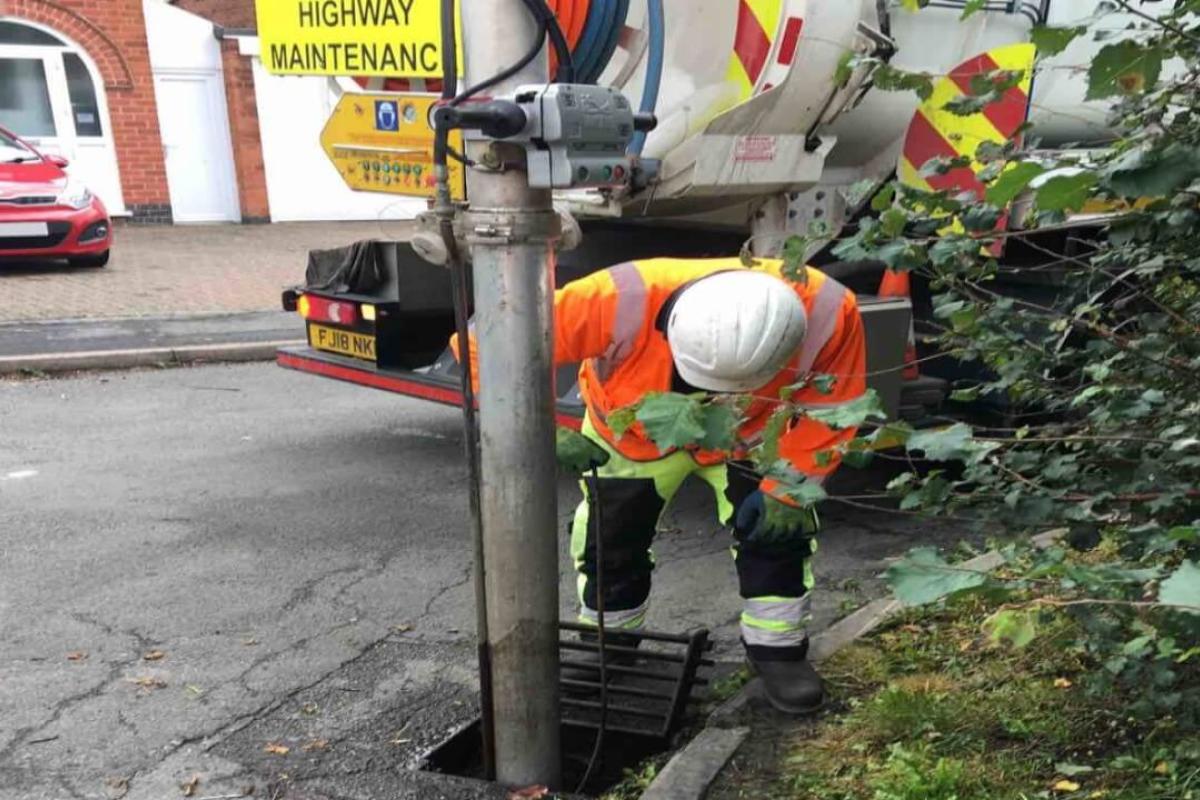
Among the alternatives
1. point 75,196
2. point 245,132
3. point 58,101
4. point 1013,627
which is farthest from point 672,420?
point 58,101

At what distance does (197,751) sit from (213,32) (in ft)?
43.9

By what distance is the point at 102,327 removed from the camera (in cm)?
823

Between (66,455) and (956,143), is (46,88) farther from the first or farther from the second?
(956,143)

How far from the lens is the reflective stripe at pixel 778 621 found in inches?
109

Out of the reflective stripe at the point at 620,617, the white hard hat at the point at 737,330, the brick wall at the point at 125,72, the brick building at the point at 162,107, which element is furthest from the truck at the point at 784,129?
the brick wall at the point at 125,72

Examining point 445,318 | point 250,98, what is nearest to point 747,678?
point 445,318

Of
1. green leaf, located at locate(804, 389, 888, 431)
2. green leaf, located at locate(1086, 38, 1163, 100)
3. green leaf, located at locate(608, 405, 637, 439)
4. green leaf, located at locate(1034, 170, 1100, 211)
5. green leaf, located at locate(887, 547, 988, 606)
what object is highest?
green leaf, located at locate(1086, 38, 1163, 100)

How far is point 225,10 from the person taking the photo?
14633mm

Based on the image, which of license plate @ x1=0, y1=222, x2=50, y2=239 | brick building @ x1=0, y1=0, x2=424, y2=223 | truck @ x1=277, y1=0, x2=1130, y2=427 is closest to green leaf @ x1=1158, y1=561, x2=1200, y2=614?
truck @ x1=277, y1=0, x2=1130, y2=427

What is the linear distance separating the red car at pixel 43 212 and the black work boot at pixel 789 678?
947cm

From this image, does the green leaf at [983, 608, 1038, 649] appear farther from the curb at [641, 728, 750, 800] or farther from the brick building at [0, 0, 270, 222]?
the brick building at [0, 0, 270, 222]

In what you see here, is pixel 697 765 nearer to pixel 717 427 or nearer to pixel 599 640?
pixel 599 640

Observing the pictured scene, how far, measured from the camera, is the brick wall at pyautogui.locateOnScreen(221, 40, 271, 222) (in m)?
14.3

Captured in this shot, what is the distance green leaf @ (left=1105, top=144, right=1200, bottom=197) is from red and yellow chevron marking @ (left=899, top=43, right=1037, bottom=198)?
Answer: 2.16 m
